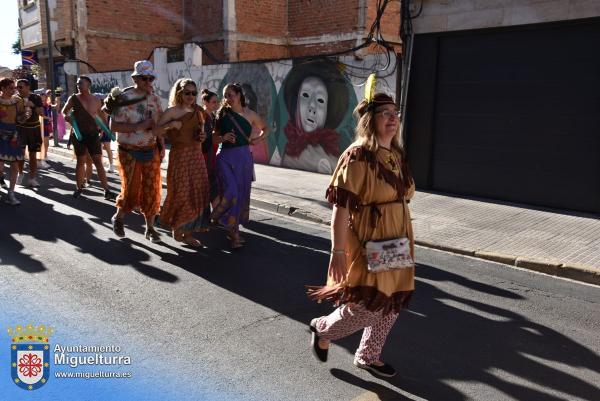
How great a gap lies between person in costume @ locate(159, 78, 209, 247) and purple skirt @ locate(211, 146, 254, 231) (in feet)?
0.66

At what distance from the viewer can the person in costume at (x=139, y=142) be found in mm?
6145

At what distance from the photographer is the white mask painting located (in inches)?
487

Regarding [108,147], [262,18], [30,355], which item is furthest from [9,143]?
[262,18]

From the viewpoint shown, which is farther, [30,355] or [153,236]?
[153,236]

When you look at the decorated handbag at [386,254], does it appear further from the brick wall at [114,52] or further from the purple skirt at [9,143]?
the brick wall at [114,52]

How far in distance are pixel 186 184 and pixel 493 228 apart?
4.32 metres

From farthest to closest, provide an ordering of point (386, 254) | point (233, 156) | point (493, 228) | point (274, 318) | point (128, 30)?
point (128, 30) → point (493, 228) → point (233, 156) → point (274, 318) → point (386, 254)

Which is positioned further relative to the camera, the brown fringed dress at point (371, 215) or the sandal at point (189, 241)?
the sandal at point (189, 241)

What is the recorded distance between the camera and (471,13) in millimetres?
9672

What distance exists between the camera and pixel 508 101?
31.3 ft

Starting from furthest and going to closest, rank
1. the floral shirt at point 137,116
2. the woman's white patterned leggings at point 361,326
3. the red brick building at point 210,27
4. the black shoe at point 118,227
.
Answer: the red brick building at point 210,27 → the black shoe at point 118,227 → the floral shirt at point 137,116 → the woman's white patterned leggings at point 361,326

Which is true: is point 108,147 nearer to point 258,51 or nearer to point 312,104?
point 312,104

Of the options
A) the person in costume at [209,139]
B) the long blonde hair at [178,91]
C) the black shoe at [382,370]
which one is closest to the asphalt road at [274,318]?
the black shoe at [382,370]

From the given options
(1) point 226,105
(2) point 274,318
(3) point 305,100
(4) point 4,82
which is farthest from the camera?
(3) point 305,100
